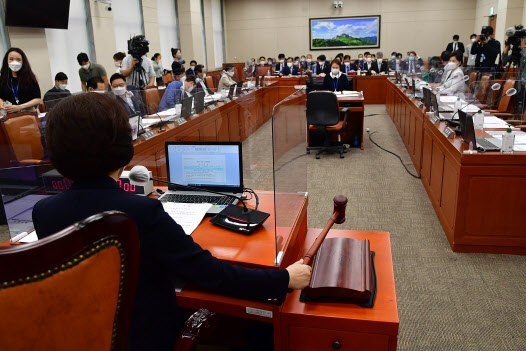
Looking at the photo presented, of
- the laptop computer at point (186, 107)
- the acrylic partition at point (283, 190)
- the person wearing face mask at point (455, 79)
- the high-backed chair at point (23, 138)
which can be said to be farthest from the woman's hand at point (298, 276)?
the person wearing face mask at point (455, 79)

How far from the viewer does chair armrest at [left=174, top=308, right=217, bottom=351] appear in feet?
3.79

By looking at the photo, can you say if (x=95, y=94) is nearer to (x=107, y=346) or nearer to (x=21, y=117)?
(x=107, y=346)

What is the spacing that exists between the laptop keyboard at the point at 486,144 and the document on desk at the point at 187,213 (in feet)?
6.43

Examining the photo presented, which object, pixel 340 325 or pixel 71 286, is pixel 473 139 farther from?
pixel 71 286

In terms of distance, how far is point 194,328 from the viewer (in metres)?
1.22

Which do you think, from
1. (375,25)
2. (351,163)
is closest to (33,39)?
(351,163)

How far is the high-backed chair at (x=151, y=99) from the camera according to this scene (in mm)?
5075

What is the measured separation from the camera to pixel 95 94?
938mm

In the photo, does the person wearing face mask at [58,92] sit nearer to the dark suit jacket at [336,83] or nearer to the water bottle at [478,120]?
the dark suit jacket at [336,83]

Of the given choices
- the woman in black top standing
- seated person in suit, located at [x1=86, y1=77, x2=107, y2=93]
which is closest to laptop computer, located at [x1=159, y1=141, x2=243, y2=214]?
seated person in suit, located at [x1=86, y1=77, x2=107, y2=93]

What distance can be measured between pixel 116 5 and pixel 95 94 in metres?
8.62

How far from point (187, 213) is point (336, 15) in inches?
565

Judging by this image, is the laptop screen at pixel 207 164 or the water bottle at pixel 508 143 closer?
the laptop screen at pixel 207 164

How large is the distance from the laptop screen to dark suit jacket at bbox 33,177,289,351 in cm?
71
